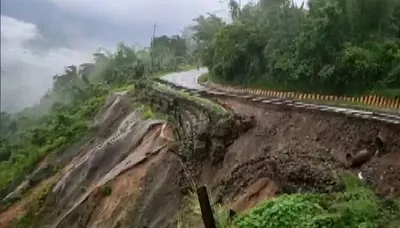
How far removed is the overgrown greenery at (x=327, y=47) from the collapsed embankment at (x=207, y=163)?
17.3 ft

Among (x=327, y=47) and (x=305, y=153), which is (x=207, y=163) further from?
(x=327, y=47)

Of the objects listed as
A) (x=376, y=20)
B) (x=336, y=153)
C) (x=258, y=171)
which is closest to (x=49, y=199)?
(x=258, y=171)

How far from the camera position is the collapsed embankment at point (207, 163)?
12.9 metres

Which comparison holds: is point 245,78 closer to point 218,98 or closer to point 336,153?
point 218,98

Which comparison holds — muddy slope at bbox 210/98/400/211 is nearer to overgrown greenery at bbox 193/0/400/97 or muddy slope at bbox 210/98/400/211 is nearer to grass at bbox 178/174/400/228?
grass at bbox 178/174/400/228

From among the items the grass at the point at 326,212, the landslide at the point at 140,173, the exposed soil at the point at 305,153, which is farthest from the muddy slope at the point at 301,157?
the landslide at the point at 140,173

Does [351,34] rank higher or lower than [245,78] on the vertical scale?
higher

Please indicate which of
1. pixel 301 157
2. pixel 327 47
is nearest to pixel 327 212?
pixel 301 157

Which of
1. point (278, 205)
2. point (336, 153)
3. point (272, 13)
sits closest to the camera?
point (278, 205)

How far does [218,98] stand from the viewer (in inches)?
1024

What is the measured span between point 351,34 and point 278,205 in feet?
58.7

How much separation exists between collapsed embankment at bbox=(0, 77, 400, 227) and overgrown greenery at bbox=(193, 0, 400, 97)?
5.28 m

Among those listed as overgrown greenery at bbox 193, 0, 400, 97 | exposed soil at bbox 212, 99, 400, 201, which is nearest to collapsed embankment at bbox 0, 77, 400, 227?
exposed soil at bbox 212, 99, 400, 201

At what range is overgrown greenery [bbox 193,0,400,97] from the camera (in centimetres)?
2500
